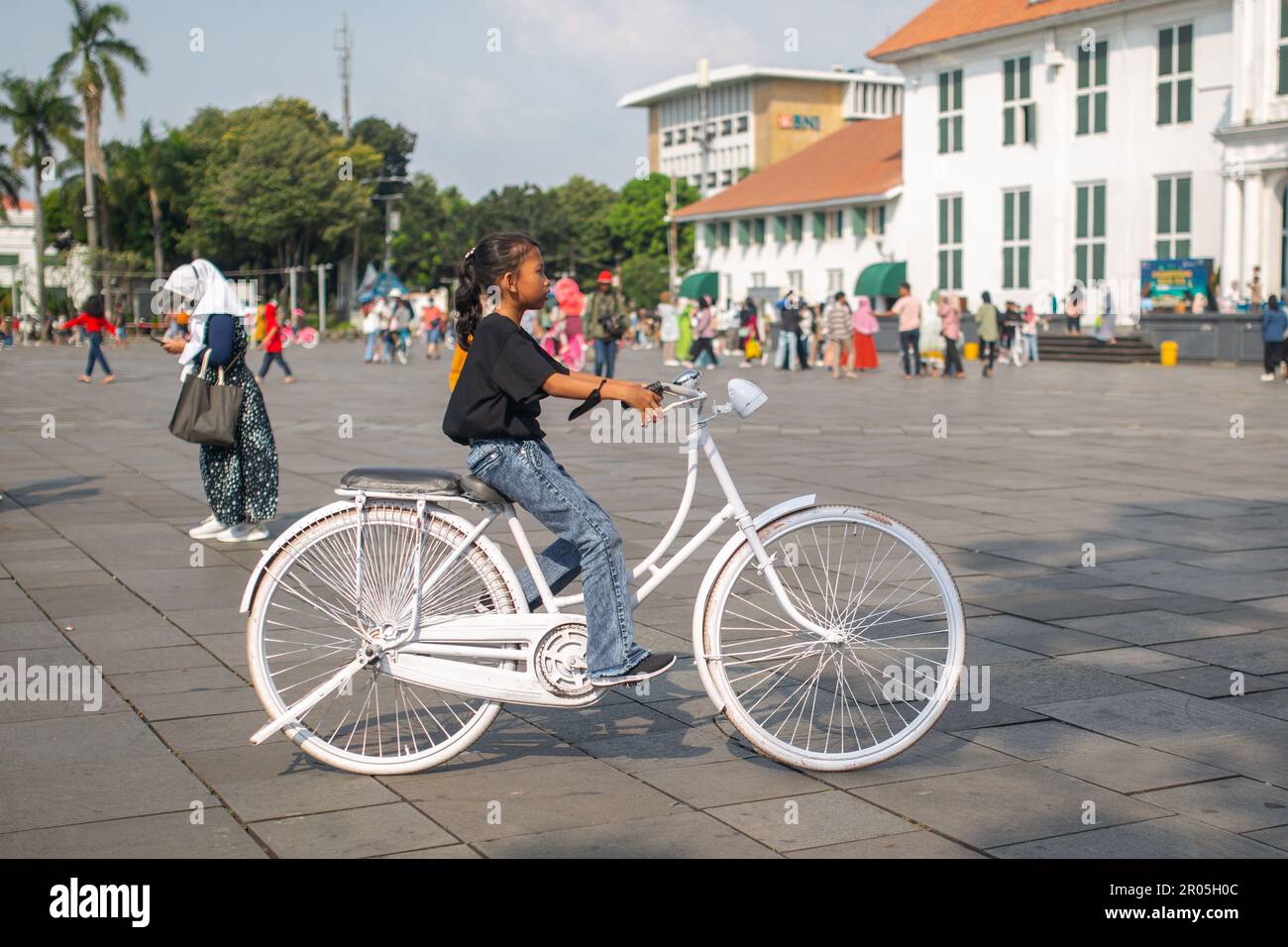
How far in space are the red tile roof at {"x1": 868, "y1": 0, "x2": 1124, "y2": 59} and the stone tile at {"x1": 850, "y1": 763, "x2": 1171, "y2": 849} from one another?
40231 millimetres

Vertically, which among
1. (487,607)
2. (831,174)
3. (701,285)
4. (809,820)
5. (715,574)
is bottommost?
(809,820)

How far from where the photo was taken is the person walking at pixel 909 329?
28.2 m

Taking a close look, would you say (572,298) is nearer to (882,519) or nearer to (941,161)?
(882,519)

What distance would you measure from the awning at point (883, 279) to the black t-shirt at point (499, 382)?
→ 166ft

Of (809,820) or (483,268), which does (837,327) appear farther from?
(809,820)

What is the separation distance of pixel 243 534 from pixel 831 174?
55482 mm

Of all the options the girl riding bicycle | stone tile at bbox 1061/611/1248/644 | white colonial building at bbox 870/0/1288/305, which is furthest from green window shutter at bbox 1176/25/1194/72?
the girl riding bicycle

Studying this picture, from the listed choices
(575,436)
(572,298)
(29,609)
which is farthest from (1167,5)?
(29,609)

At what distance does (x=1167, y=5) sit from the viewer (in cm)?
4019

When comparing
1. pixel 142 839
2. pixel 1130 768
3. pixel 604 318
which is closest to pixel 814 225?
pixel 604 318

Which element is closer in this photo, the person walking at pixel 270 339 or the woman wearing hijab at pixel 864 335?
the person walking at pixel 270 339

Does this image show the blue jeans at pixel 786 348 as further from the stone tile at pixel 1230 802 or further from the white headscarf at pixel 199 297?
the stone tile at pixel 1230 802

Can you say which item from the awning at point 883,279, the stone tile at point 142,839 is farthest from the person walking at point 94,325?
the awning at point 883,279

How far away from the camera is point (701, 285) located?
66.9m
